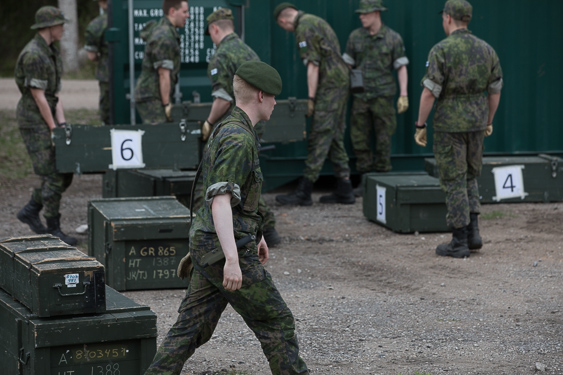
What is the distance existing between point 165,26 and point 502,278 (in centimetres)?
404

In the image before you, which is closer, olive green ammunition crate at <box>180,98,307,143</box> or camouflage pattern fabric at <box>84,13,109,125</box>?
olive green ammunition crate at <box>180,98,307,143</box>

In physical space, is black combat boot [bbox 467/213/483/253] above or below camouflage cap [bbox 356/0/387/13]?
below

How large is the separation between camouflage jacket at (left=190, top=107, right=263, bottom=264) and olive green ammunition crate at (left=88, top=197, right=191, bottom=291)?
94.2 inches

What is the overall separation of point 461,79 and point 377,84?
10.2ft

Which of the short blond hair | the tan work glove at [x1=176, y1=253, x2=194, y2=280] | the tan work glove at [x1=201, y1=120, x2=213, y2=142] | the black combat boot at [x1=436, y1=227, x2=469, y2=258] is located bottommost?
the black combat boot at [x1=436, y1=227, x2=469, y2=258]

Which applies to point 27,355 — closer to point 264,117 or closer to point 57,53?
point 264,117

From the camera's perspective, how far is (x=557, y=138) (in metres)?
11.1

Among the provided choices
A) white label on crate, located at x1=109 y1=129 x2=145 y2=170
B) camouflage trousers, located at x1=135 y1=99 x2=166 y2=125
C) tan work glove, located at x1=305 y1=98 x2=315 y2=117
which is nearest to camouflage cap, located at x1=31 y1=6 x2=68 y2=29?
white label on crate, located at x1=109 y1=129 x2=145 y2=170

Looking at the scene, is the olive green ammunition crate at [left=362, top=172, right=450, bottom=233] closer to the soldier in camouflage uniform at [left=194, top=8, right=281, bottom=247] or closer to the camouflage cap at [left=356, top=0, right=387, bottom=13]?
the soldier in camouflage uniform at [left=194, top=8, right=281, bottom=247]

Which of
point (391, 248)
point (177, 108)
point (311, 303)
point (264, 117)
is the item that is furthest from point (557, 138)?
point (264, 117)

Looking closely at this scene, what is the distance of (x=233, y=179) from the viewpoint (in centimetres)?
390

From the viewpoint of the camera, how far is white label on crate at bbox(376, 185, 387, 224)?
8.76m

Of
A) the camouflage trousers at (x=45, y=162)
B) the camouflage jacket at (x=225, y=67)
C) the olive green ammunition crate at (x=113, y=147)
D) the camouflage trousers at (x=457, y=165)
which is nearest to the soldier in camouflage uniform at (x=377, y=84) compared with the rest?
the camouflage trousers at (x=457, y=165)

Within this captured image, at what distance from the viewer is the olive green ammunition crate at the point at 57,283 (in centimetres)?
424
